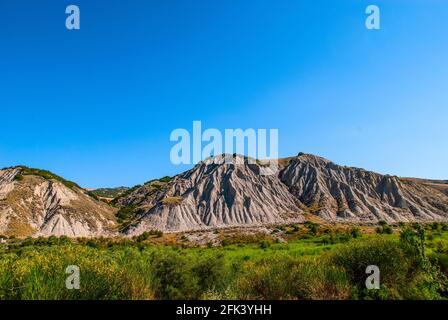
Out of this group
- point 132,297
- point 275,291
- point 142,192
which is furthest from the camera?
point 142,192

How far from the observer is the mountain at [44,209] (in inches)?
3711

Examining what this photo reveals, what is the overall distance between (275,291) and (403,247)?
31.2 feet

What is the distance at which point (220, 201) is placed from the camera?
117 m

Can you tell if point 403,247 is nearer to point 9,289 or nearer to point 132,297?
point 132,297

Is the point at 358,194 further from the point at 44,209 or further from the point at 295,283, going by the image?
the point at 295,283

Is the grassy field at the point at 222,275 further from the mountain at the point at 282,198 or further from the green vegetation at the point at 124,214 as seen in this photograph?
the green vegetation at the point at 124,214

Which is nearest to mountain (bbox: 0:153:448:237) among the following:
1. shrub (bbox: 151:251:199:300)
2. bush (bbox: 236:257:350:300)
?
shrub (bbox: 151:251:199:300)

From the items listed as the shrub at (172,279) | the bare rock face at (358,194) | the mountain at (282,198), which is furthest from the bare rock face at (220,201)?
the shrub at (172,279)

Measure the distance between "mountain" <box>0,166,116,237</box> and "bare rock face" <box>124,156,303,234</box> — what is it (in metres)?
11.9

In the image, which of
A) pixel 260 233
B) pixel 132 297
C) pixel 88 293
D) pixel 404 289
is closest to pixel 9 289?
pixel 88 293

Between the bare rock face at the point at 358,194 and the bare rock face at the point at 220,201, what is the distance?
749cm

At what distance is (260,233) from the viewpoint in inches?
3317

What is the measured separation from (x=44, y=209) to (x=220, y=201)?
49.7 m

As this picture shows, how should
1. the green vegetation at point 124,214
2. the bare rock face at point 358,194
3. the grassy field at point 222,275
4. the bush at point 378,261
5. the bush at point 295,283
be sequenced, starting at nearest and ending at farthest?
the grassy field at point 222,275, the bush at point 295,283, the bush at point 378,261, the bare rock face at point 358,194, the green vegetation at point 124,214
